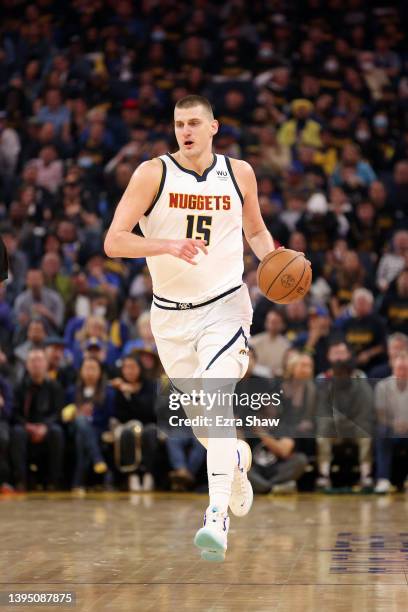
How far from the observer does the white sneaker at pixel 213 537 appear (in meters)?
6.10

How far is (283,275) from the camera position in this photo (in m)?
6.80

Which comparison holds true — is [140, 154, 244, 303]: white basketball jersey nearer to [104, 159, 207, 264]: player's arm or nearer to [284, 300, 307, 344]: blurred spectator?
[104, 159, 207, 264]: player's arm

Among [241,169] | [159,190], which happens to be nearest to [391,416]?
[241,169]

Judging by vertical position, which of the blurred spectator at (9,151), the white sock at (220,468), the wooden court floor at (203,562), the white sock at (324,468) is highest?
the blurred spectator at (9,151)

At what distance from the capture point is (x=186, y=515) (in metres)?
9.90

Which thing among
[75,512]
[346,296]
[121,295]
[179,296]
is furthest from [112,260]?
[179,296]

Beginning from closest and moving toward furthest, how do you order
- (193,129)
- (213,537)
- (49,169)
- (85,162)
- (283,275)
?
(213,537), (193,129), (283,275), (49,169), (85,162)

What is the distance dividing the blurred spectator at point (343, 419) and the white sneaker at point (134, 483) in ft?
6.29

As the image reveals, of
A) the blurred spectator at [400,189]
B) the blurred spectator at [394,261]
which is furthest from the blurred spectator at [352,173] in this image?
the blurred spectator at [394,261]

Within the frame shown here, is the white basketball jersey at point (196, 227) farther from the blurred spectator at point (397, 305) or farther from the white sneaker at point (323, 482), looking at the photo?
the blurred spectator at point (397, 305)

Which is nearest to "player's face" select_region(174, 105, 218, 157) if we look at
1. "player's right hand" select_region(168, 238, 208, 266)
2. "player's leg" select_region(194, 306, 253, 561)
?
"player's right hand" select_region(168, 238, 208, 266)

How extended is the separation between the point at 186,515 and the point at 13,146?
378 inches

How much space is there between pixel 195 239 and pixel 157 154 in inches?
400

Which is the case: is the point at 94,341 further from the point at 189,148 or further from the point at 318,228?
the point at 189,148
